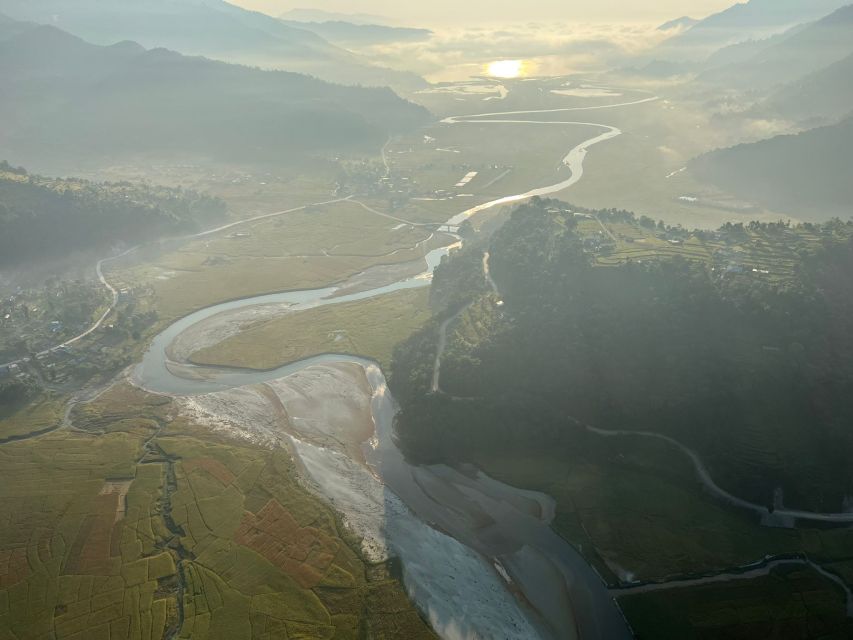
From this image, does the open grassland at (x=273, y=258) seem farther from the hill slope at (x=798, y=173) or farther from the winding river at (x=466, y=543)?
the hill slope at (x=798, y=173)

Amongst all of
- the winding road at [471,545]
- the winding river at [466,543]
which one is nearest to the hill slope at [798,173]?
the winding road at [471,545]

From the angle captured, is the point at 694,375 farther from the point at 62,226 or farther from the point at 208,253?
the point at 62,226

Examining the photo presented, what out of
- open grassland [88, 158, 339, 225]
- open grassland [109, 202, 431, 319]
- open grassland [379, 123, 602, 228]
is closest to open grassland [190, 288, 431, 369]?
open grassland [109, 202, 431, 319]

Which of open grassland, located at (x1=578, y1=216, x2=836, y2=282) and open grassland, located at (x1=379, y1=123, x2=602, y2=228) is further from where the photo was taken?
open grassland, located at (x1=379, y1=123, x2=602, y2=228)

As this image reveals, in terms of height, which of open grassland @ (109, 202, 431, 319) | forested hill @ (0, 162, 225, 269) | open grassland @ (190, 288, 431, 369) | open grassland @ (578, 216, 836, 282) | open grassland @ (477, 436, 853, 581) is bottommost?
open grassland @ (477, 436, 853, 581)

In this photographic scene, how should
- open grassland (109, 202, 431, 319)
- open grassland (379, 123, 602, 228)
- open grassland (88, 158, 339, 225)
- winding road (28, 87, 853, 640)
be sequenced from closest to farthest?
winding road (28, 87, 853, 640) → open grassland (109, 202, 431, 319) → open grassland (379, 123, 602, 228) → open grassland (88, 158, 339, 225)

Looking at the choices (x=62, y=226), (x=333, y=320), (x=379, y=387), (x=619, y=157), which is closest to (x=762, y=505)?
(x=379, y=387)

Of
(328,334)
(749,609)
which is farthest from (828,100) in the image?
(749,609)

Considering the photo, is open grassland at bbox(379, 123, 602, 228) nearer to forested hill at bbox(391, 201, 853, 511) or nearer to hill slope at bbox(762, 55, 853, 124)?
hill slope at bbox(762, 55, 853, 124)

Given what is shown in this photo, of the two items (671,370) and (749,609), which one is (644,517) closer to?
(749,609)
